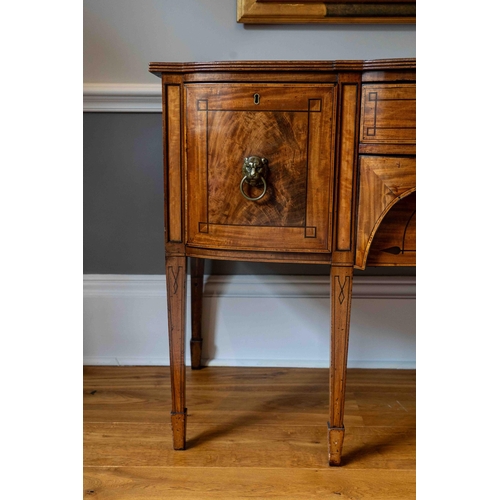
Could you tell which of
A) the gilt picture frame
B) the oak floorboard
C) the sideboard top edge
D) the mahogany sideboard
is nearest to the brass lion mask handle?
the mahogany sideboard

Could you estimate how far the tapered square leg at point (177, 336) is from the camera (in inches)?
42.1

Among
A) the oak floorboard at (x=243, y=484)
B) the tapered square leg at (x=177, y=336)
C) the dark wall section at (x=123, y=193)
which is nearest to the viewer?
the oak floorboard at (x=243, y=484)

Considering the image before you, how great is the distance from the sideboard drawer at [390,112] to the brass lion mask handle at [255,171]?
20 cm

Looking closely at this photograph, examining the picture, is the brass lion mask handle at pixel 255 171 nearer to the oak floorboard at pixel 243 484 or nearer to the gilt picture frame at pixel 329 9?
the oak floorboard at pixel 243 484

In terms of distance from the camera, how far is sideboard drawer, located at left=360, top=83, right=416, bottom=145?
3.14ft

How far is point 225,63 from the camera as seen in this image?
99 cm

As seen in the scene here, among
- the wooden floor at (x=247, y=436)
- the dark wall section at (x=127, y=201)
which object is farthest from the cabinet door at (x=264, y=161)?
the dark wall section at (x=127, y=201)

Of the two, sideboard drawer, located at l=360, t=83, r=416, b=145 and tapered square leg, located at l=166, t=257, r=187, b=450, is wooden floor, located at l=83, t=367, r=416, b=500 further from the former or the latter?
sideboard drawer, located at l=360, t=83, r=416, b=145

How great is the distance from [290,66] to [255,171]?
7.9 inches

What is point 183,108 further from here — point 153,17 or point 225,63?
point 153,17

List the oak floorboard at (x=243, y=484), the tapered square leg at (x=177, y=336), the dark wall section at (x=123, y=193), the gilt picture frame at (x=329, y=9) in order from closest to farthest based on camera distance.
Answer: the oak floorboard at (x=243, y=484), the tapered square leg at (x=177, y=336), the gilt picture frame at (x=329, y=9), the dark wall section at (x=123, y=193)

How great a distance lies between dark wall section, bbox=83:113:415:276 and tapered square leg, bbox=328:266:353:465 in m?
0.52

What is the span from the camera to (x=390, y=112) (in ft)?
3.15

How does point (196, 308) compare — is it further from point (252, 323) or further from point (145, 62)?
point (145, 62)
